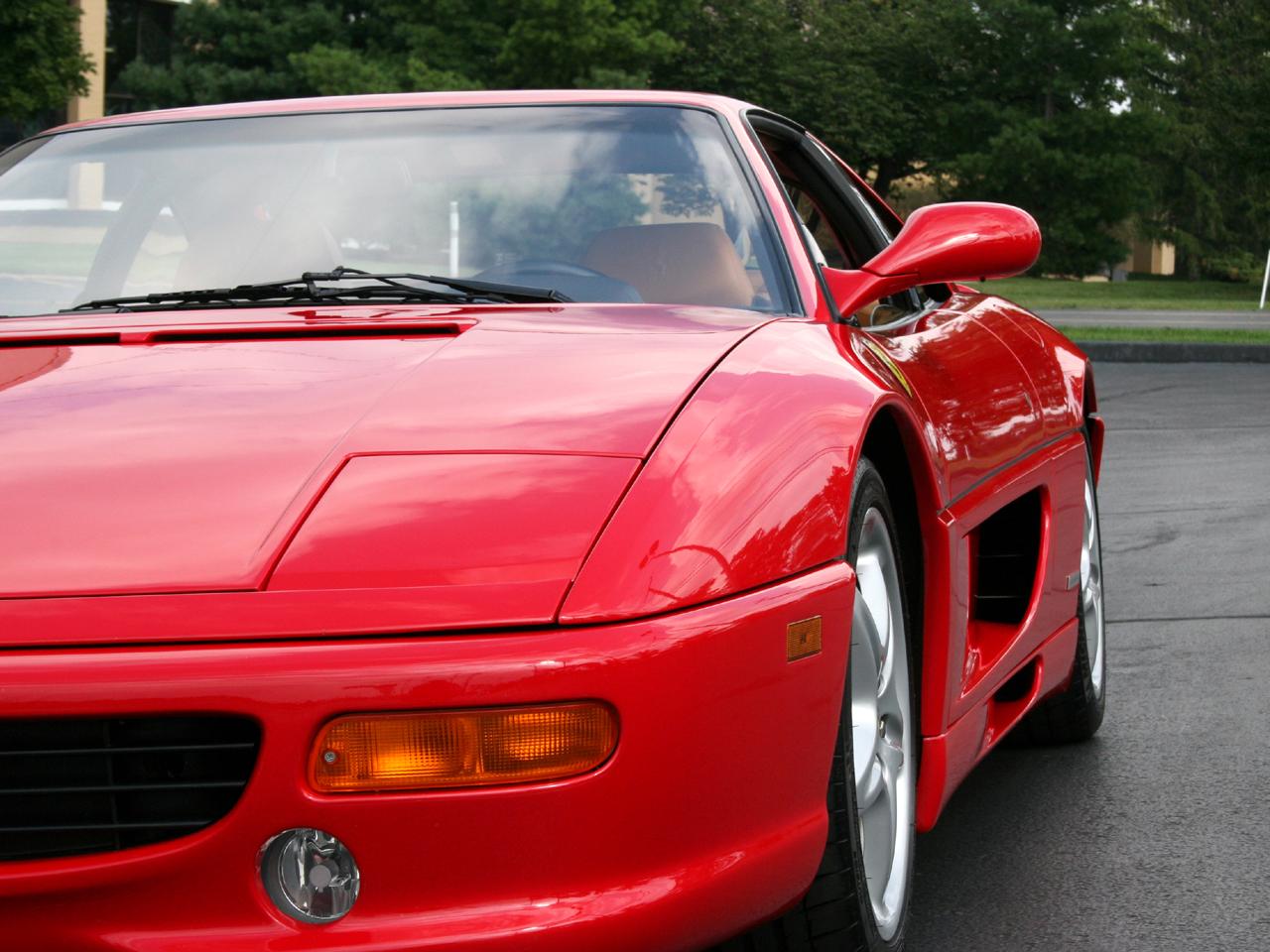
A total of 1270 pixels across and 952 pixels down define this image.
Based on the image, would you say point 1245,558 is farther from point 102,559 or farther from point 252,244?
point 102,559

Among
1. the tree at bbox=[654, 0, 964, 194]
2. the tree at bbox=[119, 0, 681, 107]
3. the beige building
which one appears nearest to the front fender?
the beige building

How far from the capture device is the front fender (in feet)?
6.33

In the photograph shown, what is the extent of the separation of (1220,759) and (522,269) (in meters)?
1.92

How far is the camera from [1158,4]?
61000 millimetres

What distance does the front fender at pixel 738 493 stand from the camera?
1.93 metres

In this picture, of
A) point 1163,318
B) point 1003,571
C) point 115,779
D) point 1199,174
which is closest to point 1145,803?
point 1003,571

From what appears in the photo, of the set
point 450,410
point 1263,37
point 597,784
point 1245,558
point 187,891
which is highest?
point 1263,37

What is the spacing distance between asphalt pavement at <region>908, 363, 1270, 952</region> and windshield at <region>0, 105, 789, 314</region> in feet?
3.49

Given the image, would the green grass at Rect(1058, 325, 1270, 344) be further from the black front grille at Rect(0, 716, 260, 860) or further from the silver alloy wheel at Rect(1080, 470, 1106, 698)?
the black front grille at Rect(0, 716, 260, 860)

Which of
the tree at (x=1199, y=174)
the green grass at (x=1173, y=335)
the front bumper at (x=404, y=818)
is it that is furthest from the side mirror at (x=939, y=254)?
the tree at (x=1199, y=174)

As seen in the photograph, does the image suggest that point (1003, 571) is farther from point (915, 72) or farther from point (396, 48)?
point (915, 72)

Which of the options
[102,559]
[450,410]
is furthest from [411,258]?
[102,559]

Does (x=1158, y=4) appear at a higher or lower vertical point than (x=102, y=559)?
higher

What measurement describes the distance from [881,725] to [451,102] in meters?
1.50
